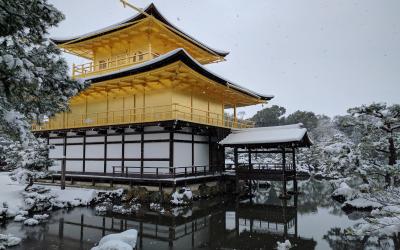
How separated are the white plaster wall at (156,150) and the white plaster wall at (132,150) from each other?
78cm

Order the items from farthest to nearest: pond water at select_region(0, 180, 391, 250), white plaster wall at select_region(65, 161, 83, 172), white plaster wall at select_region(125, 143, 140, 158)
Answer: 1. white plaster wall at select_region(65, 161, 83, 172)
2. white plaster wall at select_region(125, 143, 140, 158)
3. pond water at select_region(0, 180, 391, 250)

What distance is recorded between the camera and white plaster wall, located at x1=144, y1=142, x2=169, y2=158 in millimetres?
19672

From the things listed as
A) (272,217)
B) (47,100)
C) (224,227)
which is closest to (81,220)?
(224,227)

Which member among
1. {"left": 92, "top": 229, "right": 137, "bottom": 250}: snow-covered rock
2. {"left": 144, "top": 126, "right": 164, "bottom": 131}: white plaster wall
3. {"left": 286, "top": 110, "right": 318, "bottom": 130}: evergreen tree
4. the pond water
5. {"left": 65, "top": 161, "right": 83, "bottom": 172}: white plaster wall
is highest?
{"left": 286, "top": 110, "right": 318, "bottom": 130}: evergreen tree

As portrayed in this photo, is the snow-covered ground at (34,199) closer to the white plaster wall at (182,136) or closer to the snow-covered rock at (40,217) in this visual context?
the snow-covered rock at (40,217)

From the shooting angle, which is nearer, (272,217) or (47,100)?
(47,100)

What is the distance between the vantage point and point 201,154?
75.6 feet

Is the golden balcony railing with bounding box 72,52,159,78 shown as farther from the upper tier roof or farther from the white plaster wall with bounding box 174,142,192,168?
the white plaster wall with bounding box 174,142,192,168

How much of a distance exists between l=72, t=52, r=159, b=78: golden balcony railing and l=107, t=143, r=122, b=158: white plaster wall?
6.30m

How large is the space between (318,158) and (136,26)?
33.2 meters

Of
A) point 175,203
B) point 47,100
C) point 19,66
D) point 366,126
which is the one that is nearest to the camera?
point 19,66

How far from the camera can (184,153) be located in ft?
68.5

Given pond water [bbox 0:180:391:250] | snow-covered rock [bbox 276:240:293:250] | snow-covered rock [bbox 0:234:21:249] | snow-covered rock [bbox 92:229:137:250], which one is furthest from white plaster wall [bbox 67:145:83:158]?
snow-covered rock [bbox 276:240:293:250]

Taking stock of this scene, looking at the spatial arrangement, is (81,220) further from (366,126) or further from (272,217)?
(366,126)
